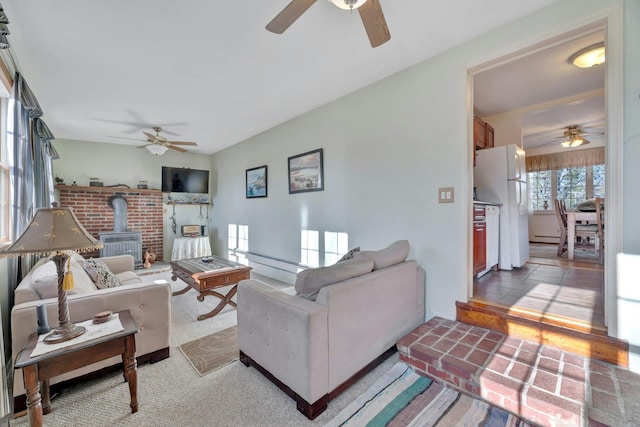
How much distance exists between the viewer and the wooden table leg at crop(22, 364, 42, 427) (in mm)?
1210

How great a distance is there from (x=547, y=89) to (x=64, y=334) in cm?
501

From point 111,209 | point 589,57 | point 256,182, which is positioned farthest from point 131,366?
point 111,209

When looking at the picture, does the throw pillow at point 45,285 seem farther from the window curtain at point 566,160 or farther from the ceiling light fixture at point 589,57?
the window curtain at point 566,160

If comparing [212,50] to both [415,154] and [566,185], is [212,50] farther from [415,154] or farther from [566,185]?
[566,185]

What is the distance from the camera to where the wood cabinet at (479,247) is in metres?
2.89

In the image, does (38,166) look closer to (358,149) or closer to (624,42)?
(358,149)

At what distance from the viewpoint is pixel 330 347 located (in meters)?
1.54

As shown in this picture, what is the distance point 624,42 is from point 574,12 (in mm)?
379

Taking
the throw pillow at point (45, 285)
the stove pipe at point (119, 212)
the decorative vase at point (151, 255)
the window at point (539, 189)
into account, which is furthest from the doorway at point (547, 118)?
the stove pipe at point (119, 212)

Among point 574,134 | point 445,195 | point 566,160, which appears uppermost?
point 574,134

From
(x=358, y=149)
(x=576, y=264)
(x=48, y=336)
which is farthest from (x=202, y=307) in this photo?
(x=576, y=264)

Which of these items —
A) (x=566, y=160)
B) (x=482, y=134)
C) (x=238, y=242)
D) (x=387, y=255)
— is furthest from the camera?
(x=566, y=160)

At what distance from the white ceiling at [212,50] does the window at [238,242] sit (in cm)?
250

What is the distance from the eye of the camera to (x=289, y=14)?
4.99 feet
